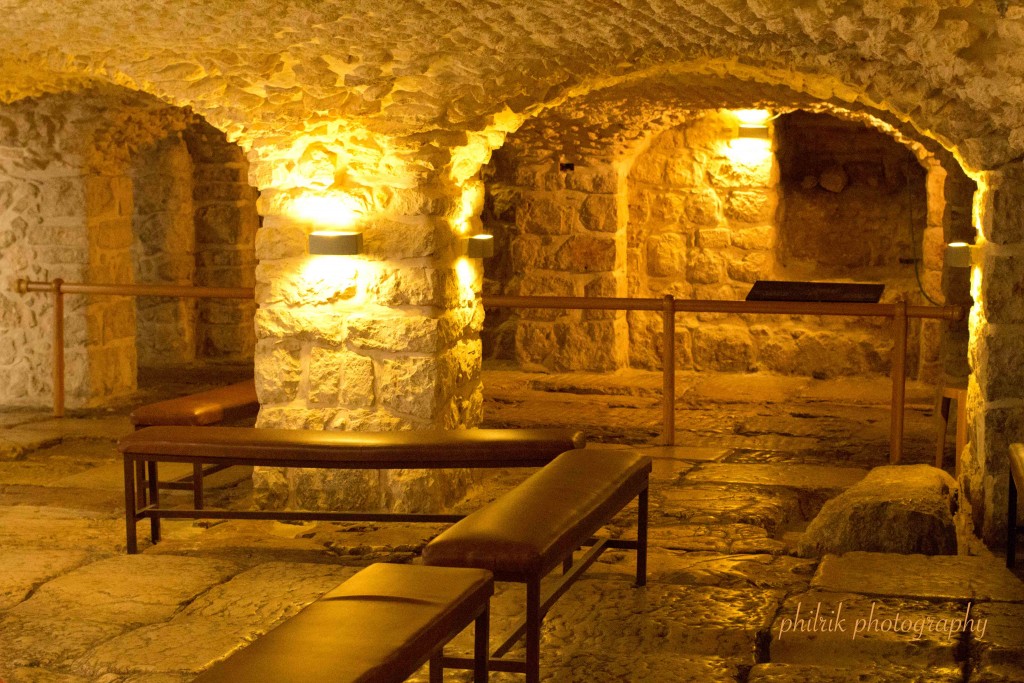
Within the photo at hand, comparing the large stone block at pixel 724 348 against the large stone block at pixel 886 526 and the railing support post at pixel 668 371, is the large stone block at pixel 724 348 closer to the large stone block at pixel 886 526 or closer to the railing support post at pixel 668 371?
the railing support post at pixel 668 371

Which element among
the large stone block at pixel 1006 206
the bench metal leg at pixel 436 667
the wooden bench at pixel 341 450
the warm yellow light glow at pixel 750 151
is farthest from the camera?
the warm yellow light glow at pixel 750 151

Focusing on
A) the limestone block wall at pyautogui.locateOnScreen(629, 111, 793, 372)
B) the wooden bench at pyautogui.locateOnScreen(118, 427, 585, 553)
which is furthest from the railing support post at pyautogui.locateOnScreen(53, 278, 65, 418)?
the limestone block wall at pyautogui.locateOnScreen(629, 111, 793, 372)

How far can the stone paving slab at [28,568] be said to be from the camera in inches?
161

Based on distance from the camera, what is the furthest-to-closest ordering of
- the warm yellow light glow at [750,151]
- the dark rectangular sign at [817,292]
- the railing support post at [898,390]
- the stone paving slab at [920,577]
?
the warm yellow light glow at [750,151]
the dark rectangular sign at [817,292]
the railing support post at [898,390]
the stone paving slab at [920,577]

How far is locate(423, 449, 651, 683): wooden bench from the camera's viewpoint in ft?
9.96

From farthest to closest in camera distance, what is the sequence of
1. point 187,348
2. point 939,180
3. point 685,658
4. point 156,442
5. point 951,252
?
point 187,348
point 939,180
point 951,252
point 156,442
point 685,658

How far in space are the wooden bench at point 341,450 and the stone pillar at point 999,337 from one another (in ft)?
4.92

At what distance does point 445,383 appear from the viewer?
511 cm

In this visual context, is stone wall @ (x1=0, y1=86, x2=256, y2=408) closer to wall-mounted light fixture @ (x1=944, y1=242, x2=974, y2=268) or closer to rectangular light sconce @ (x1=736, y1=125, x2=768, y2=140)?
rectangular light sconce @ (x1=736, y1=125, x2=768, y2=140)

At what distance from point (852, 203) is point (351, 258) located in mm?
4888

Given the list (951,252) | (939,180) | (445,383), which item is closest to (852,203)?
(939,180)

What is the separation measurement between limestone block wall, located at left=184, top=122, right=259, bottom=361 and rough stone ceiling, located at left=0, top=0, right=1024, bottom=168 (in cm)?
463

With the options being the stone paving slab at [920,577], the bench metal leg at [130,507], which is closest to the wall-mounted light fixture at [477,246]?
the bench metal leg at [130,507]

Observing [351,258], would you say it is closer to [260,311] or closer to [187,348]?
[260,311]
